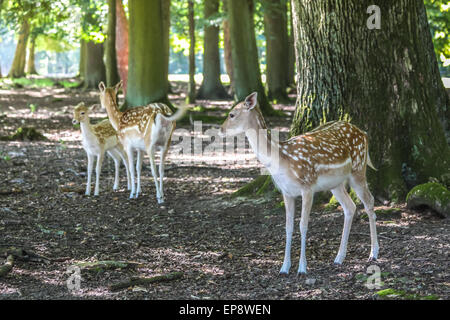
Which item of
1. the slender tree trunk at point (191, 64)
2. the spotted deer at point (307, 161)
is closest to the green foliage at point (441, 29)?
the slender tree trunk at point (191, 64)

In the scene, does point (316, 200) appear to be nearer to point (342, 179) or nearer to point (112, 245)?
point (342, 179)

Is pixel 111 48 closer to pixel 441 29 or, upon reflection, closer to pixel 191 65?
pixel 191 65

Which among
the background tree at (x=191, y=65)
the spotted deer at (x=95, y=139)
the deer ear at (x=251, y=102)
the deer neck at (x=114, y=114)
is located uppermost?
the background tree at (x=191, y=65)

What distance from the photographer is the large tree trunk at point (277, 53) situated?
79.0 feet

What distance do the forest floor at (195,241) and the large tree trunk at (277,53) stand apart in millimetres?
12867

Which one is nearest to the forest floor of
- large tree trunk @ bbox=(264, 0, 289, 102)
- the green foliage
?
the green foliage

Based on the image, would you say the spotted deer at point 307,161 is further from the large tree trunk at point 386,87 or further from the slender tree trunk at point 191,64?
the slender tree trunk at point 191,64

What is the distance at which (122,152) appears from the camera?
10.6 m

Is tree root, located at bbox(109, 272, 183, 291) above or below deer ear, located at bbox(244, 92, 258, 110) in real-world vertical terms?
below

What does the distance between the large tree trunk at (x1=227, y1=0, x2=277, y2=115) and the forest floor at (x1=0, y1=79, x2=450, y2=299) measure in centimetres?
766

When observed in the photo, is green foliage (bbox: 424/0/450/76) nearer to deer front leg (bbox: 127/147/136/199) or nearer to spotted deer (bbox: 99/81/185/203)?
spotted deer (bbox: 99/81/185/203)

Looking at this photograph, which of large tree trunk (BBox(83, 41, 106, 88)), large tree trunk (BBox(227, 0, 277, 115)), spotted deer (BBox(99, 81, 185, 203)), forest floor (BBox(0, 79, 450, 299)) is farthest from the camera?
large tree trunk (BBox(83, 41, 106, 88))

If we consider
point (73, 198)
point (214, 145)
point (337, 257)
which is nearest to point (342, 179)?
point (337, 257)

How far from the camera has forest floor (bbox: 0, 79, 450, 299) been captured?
212 inches
